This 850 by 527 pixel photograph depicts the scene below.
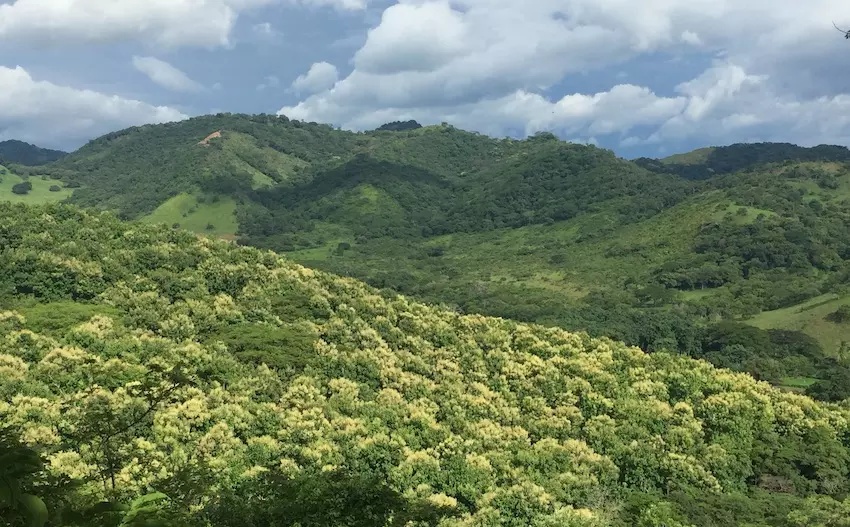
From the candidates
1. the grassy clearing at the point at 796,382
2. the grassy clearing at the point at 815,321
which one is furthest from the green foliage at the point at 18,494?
the grassy clearing at the point at 815,321

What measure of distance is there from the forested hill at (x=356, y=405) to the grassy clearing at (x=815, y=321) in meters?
91.6

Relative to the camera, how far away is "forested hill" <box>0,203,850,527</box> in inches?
1001

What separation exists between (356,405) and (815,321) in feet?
410

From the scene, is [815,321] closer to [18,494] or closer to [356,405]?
[356,405]

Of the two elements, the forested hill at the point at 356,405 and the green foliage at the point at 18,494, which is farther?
the forested hill at the point at 356,405

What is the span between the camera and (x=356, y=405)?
36375mm

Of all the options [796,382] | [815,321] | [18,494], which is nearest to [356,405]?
[18,494]

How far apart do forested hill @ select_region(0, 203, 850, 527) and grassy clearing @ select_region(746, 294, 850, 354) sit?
9161cm

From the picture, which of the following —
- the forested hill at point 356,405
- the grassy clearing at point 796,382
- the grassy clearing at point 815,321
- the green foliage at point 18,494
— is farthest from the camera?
the grassy clearing at point 815,321

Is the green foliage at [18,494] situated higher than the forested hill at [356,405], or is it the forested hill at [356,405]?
the green foliage at [18,494]

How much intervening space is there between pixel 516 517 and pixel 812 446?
2483 cm

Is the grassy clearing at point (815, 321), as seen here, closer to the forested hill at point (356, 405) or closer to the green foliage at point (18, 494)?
the forested hill at point (356, 405)

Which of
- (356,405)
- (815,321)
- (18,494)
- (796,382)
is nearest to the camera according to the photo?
A: (18,494)

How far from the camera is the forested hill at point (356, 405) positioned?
25.4 m
